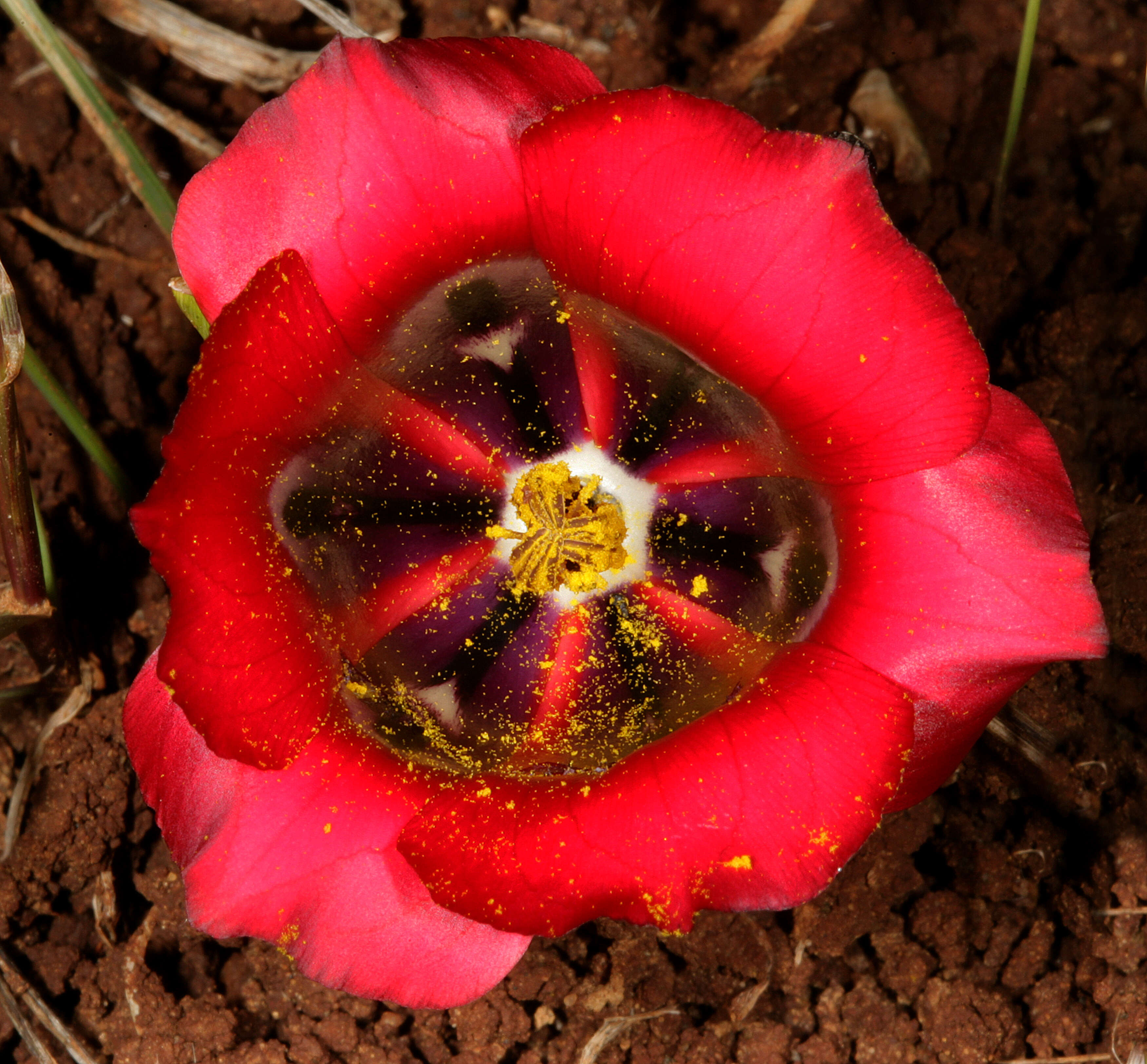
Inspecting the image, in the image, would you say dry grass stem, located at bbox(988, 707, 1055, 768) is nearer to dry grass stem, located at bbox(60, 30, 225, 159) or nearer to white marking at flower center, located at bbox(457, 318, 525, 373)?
white marking at flower center, located at bbox(457, 318, 525, 373)

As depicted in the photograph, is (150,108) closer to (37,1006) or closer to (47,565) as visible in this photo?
(47,565)

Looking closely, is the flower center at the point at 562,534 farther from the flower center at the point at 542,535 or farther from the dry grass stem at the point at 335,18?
the dry grass stem at the point at 335,18

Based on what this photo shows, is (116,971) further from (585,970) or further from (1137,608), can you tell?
(1137,608)

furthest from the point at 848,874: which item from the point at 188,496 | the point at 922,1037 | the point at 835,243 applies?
the point at 188,496

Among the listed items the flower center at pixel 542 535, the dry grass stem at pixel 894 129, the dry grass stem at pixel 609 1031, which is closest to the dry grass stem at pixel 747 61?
the dry grass stem at pixel 894 129

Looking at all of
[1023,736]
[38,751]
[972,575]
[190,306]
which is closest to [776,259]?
[972,575]
